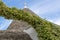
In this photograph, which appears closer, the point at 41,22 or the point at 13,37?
the point at 41,22

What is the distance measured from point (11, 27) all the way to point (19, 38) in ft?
1.22

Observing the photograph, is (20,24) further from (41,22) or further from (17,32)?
(41,22)

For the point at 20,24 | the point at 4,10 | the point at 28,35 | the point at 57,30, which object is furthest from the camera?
the point at 20,24

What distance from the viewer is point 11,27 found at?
5023mm

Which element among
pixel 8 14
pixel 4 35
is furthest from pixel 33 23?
pixel 4 35

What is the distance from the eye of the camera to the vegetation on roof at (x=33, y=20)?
12.1 feet

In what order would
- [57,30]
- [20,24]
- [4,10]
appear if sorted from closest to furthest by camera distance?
[4,10]
[57,30]
[20,24]

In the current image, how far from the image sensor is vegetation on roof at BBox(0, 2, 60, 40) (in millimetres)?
3701

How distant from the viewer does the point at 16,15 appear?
3.74m

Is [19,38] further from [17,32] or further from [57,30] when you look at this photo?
[57,30]

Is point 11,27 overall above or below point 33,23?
above

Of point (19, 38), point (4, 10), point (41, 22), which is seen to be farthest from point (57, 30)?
point (4, 10)

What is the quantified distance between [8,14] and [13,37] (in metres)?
1.18

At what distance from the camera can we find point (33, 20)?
12.6 ft
